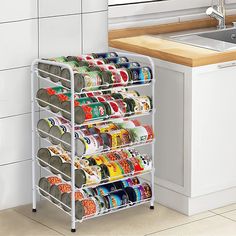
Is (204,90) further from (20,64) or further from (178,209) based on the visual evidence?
(20,64)

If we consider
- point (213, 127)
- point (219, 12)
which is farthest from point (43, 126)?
point (219, 12)

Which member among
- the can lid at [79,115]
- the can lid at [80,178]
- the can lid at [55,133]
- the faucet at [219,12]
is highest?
the faucet at [219,12]

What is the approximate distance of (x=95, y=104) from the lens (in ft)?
12.5

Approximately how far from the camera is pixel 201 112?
4.03 m

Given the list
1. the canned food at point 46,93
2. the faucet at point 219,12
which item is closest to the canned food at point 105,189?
the canned food at point 46,93

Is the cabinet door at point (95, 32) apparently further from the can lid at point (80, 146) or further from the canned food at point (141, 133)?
the can lid at point (80, 146)

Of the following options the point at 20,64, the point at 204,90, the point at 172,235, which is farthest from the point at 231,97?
the point at 20,64

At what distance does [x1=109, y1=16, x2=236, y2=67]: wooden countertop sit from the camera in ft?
13.0

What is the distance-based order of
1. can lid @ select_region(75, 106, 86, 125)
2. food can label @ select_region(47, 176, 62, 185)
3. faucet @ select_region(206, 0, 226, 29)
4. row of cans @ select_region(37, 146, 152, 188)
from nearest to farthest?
can lid @ select_region(75, 106, 86, 125), row of cans @ select_region(37, 146, 152, 188), food can label @ select_region(47, 176, 62, 185), faucet @ select_region(206, 0, 226, 29)

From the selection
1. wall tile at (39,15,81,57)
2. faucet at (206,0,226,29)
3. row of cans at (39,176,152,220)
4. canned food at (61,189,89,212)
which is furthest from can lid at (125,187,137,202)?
faucet at (206,0,226,29)

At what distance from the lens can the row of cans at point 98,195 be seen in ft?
12.9

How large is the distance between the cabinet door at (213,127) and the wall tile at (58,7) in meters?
0.71

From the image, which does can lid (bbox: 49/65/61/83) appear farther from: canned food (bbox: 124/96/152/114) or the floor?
the floor

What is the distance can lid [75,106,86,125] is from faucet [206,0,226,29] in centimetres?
118
